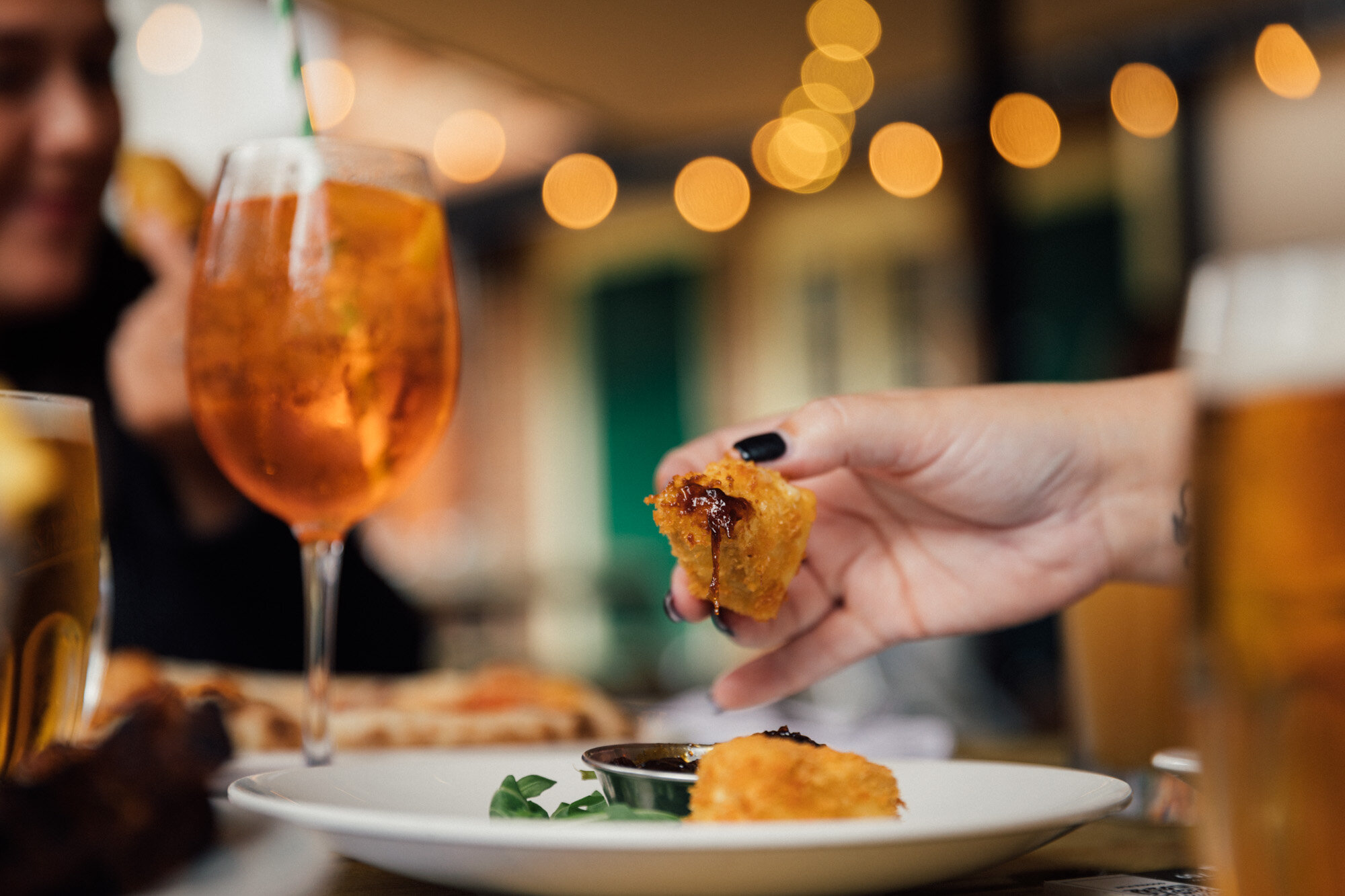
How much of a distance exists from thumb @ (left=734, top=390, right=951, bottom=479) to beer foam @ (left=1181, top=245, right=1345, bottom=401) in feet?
1.43

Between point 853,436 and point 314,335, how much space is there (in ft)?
1.30

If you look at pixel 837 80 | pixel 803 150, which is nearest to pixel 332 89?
pixel 837 80

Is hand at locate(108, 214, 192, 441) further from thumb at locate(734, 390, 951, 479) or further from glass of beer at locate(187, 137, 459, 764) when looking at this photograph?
thumb at locate(734, 390, 951, 479)

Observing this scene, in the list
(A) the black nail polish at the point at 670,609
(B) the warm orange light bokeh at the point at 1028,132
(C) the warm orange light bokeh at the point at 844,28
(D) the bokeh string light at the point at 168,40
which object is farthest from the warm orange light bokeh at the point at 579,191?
(A) the black nail polish at the point at 670,609

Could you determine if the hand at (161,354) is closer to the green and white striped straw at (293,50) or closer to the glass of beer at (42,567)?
the green and white striped straw at (293,50)

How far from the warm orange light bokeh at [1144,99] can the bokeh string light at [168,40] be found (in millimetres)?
5274

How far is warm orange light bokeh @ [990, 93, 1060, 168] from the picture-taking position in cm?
655

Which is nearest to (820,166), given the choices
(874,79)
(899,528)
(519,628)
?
(874,79)

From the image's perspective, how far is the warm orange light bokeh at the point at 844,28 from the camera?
5.86 meters

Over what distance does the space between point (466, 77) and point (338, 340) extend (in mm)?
6641

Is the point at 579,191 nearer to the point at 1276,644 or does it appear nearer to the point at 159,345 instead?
the point at 159,345

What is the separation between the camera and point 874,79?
23.9 ft

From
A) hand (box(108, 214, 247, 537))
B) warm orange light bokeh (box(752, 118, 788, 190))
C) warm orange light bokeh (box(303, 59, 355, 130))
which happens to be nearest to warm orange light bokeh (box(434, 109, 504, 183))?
warm orange light bokeh (box(303, 59, 355, 130))

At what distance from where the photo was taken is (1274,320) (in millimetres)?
311
